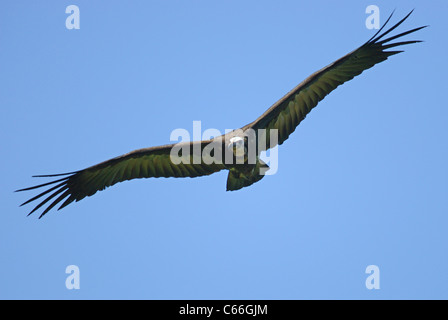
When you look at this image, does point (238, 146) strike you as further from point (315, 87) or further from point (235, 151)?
point (315, 87)

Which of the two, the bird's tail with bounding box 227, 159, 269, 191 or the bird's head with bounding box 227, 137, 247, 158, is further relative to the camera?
the bird's tail with bounding box 227, 159, 269, 191

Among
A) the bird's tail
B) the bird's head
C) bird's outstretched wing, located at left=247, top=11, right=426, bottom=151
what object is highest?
bird's outstretched wing, located at left=247, top=11, right=426, bottom=151

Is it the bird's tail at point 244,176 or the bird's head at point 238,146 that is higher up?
the bird's head at point 238,146

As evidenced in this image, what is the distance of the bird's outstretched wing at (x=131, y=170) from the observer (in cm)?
1339

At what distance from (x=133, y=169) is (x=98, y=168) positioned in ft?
2.36

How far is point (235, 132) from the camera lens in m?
13.0

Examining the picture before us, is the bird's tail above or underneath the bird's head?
underneath

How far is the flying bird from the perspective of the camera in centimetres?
1280

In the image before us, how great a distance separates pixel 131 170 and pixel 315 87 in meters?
4.00

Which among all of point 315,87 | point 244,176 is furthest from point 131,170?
point 315,87

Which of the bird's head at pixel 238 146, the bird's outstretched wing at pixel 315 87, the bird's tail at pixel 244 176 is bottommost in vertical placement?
the bird's tail at pixel 244 176

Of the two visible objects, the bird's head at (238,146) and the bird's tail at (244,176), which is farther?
the bird's tail at (244,176)

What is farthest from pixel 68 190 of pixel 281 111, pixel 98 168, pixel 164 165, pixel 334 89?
pixel 334 89
